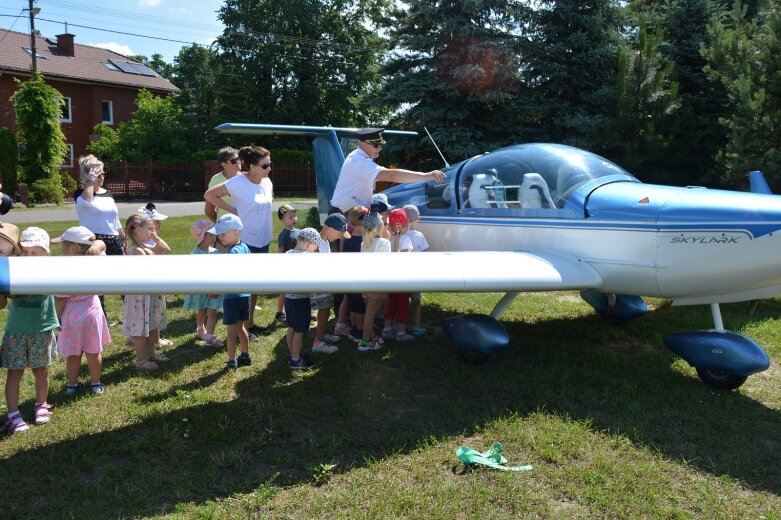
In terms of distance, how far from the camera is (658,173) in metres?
13.4

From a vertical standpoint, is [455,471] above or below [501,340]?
below

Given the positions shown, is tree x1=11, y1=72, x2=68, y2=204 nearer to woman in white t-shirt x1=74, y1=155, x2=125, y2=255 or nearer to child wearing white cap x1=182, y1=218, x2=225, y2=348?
woman in white t-shirt x1=74, y1=155, x2=125, y2=255

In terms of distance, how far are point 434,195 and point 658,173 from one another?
869 centimetres

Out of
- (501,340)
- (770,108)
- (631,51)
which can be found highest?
(631,51)

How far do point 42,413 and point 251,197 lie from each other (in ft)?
7.92

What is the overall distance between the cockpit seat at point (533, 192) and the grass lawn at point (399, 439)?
1294 mm

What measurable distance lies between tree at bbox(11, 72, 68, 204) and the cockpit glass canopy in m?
24.7

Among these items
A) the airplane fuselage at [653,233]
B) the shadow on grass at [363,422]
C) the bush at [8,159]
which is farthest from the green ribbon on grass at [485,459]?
the bush at [8,159]

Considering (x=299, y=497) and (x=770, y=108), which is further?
(x=770, y=108)

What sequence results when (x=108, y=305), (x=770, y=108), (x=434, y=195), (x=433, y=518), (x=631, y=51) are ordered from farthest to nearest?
(x=631, y=51) < (x=770, y=108) < (x=108, y=305) < (x=434, y=195) < (x=433, y=518)

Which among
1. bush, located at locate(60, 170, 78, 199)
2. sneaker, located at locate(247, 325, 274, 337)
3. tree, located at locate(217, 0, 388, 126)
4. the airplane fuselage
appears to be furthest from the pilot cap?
tree, located at locate(217, 0, 388, 126)

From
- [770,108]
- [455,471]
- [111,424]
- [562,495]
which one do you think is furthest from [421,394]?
[770,108]

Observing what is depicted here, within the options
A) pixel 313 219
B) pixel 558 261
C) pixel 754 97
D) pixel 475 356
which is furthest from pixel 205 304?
pixel 313 219

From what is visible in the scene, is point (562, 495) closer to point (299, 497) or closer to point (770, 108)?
point (299, 497)
